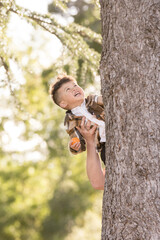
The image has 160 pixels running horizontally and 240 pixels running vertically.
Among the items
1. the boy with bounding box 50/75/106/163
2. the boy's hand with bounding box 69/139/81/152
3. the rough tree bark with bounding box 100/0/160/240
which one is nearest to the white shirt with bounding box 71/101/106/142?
A: the boy with bounding box 50/75/106/163

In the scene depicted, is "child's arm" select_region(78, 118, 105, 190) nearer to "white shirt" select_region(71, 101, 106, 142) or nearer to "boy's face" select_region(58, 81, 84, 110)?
"white shirt" select_region(71, 101, 106, 142)

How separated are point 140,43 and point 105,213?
3.76ft

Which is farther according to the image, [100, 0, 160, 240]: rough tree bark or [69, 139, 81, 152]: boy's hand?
[69, 139, 81, 152]: boy's hand

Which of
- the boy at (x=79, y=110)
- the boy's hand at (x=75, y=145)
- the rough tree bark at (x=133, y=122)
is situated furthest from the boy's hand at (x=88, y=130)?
the rough tree bark at (x=133, y=122)

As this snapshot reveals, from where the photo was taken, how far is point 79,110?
341 centimetres

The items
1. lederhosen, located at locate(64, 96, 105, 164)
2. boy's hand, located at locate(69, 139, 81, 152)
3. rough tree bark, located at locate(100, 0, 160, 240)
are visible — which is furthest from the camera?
Answer: lederhosen, located at locate(64, 96, 105, 164)

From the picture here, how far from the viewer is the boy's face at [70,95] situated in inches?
133

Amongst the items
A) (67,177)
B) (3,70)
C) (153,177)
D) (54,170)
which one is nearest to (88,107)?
(153,177)

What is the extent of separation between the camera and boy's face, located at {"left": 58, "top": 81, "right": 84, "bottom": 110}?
3391mm

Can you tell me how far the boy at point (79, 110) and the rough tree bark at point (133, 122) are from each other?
2.48 feet

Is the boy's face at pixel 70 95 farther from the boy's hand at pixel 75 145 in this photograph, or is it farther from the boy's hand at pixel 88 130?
the boy's hand at pixel 75 145

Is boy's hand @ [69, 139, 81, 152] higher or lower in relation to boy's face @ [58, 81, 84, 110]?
lower

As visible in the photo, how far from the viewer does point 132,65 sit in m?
2.46

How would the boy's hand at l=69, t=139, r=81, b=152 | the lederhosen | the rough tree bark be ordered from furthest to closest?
1. the lederhosen
2. the boy's hand at l=69, t=139, r=81, b=152
3. the rough tree bark
